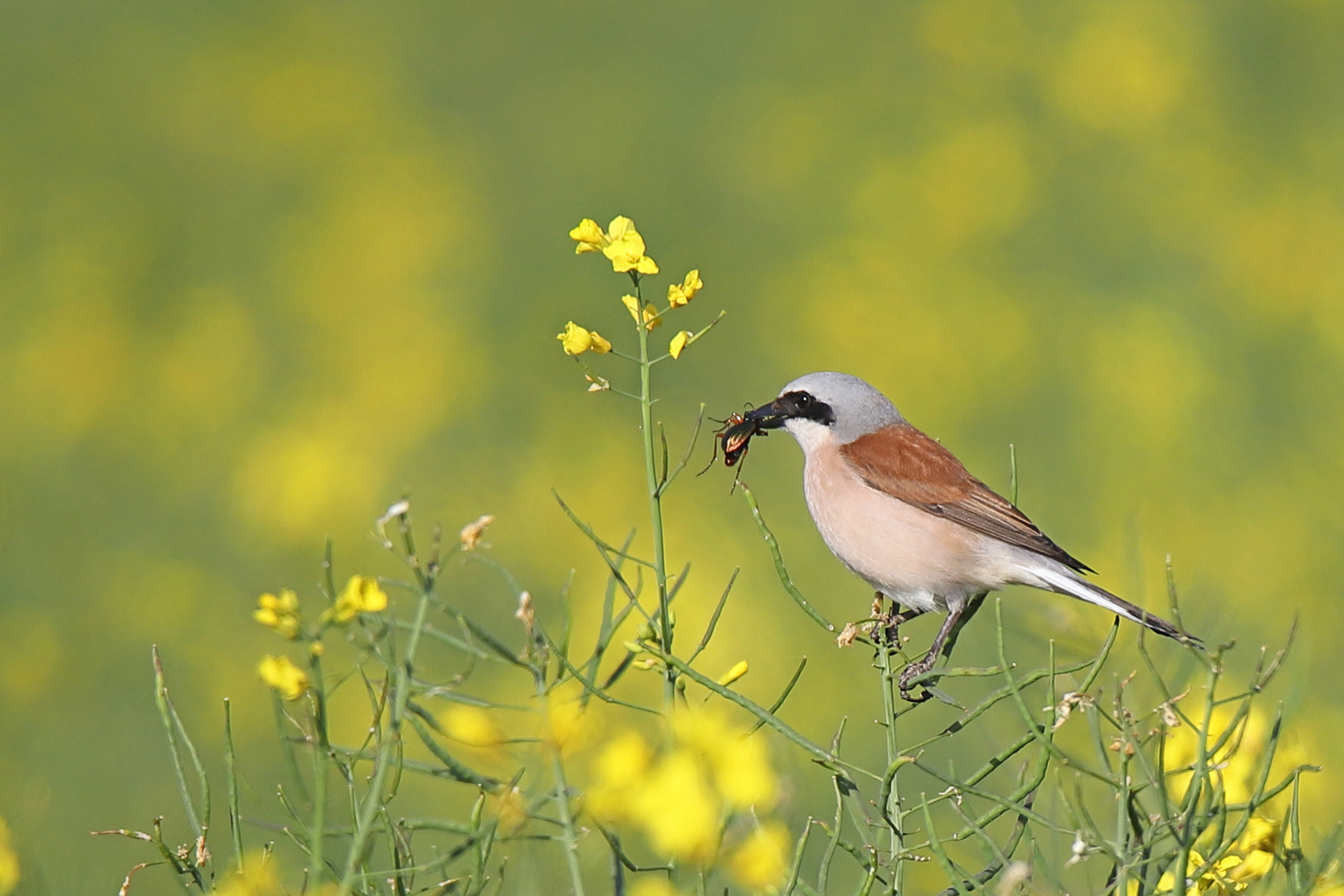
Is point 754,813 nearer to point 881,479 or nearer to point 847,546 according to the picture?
point 847,546

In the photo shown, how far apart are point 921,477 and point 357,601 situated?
116 inches

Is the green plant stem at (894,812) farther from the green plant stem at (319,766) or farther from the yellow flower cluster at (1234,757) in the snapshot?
the green plant stem at (319,766)

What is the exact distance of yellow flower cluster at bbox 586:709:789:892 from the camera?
140 centimetres

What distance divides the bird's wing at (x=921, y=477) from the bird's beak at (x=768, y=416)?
424mm

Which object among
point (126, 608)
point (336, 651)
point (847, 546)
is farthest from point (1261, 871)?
point (126, 608)

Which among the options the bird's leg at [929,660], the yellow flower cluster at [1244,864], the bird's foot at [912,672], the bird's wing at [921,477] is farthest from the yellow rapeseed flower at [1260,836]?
the bird's wing at [921,477]

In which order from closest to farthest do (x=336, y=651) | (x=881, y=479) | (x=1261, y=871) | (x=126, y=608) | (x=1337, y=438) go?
(x=1261, y=871) < (x=881, y=479) < (x=336, y=651) < (x=126, y=608) < (x=1337, y=438)

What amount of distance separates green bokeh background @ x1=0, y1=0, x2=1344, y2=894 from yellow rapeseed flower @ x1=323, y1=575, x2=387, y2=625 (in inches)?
120

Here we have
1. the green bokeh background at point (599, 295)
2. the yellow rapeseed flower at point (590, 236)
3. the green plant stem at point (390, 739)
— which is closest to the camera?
the green plant stem at point (390, 739)

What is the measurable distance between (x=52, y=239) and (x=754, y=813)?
11586 millimetres

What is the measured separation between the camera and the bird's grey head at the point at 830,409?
401cm

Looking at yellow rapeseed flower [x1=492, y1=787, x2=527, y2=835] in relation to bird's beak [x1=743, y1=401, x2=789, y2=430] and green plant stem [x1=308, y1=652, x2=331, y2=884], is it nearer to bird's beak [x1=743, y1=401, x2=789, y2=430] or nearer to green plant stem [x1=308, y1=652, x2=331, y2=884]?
green plant stem [x1=308, y1=652, x2=331, y2=884]

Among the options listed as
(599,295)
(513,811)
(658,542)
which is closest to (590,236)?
(658,542)

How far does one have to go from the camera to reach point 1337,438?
9.24 m
